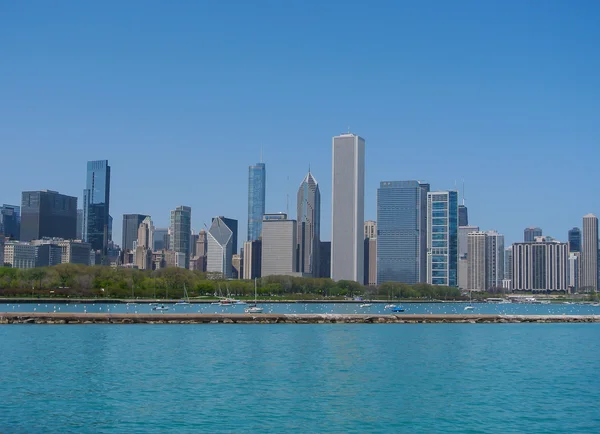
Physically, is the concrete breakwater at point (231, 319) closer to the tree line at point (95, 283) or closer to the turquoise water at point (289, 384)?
the turquoise water at point (289, 384)

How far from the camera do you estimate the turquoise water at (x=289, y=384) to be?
96.5ft

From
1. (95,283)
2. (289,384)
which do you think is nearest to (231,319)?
(289,384)

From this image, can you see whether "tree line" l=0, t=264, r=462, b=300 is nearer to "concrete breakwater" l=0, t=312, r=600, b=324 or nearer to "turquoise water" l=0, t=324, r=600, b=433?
"concrete breakwater" l=0, t=312, r=600, b=324

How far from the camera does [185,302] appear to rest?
152250 millimetres

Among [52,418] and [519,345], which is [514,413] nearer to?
[52,418]

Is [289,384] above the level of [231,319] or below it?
below

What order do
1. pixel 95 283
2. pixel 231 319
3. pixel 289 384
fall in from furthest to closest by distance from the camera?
pixel 95 283, pixel 231 319, pixel 289 384

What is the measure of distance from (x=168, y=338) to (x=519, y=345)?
27352 mm

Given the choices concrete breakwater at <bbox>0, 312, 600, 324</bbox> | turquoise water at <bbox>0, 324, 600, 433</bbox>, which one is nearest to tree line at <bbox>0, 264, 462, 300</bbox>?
concrete breakwater at <bbox>0, 312, 600, 324</bbox>

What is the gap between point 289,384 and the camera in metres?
38.2

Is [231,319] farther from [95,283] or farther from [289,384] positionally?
[95,283]

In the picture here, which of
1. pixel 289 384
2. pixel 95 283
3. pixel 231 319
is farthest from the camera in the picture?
pixel 95 283

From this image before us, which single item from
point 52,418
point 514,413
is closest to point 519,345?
point 514,413

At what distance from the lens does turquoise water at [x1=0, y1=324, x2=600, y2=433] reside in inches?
1158
